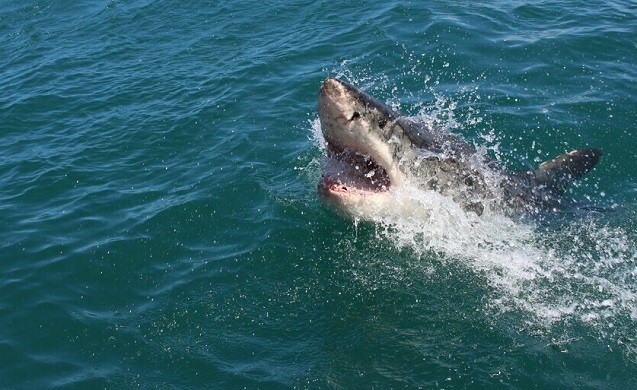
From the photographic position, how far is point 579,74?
13266 mm

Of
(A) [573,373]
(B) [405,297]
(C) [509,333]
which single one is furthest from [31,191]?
(A) [573,373]

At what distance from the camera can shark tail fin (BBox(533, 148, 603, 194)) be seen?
9.23 meters

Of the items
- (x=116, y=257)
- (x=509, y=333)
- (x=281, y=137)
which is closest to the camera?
(x=509, y=333)

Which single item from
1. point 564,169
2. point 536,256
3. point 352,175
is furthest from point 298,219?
point 564,169

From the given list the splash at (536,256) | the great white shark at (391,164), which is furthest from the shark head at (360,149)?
the splash at (536,256)

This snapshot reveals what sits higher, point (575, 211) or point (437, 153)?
point (437, 153)

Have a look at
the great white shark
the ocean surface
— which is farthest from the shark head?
the ocean surface

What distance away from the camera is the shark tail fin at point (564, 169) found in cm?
923

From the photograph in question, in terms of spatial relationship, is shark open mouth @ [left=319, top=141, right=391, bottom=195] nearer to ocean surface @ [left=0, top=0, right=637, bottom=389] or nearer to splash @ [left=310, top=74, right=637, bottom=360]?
splash @ [left=310, top=74, right=637, bottom=360]

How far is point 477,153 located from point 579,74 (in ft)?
18.8

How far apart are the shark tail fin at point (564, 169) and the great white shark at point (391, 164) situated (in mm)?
306

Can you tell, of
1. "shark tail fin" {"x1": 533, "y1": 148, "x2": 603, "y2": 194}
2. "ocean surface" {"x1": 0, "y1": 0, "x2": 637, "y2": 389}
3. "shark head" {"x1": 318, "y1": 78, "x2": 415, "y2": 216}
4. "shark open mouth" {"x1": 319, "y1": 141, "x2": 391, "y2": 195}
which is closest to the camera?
"ocean surface" {"x1": 0, "y1": 0, "x2": 637, "y2": 389}

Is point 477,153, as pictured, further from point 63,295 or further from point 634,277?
point 63,295

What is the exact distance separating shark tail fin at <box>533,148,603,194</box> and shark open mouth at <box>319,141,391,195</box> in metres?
2.51
